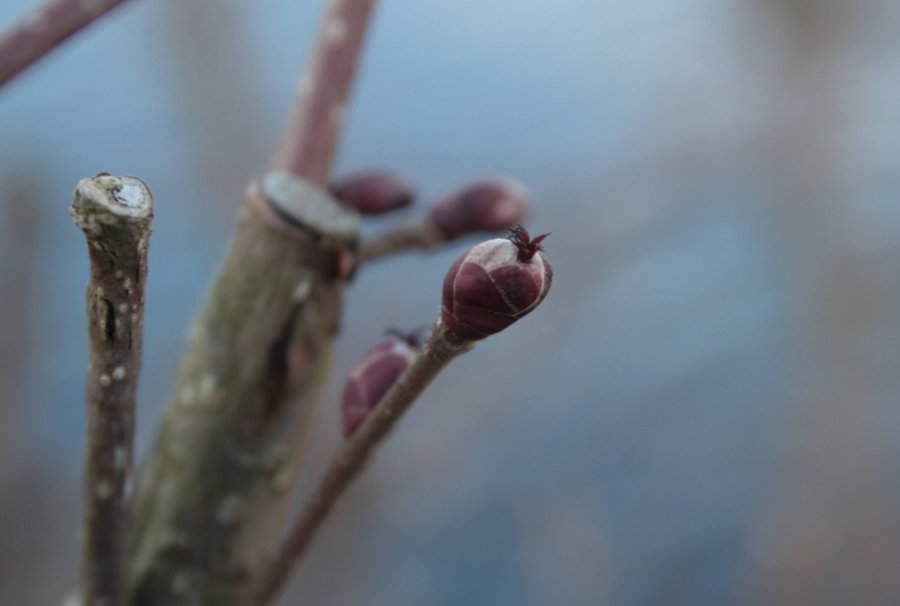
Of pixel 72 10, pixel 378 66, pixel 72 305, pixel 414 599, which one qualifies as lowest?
pixel 414 599

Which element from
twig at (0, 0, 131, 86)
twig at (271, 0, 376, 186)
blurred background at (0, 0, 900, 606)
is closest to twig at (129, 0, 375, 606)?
twig at (271, 0, 376, 186)

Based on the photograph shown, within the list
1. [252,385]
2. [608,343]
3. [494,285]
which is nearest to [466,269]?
[494,285]

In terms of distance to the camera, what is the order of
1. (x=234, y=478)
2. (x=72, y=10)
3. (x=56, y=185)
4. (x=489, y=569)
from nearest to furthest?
(x=72, y=10) → (x=234, y=478) → (x=489, y=569) → (x=56, y=185)

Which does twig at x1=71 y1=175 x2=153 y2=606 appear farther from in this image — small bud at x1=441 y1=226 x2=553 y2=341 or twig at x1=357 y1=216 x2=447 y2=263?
twig at x1=357 y1=216 x2=447 y2=263

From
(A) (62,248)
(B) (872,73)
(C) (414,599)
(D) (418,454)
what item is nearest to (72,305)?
(A) (62,248)

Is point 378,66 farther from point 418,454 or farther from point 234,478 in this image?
point 234,478

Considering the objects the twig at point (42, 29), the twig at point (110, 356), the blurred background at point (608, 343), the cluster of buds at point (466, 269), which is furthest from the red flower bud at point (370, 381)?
the blurred background at point (608, 343)
